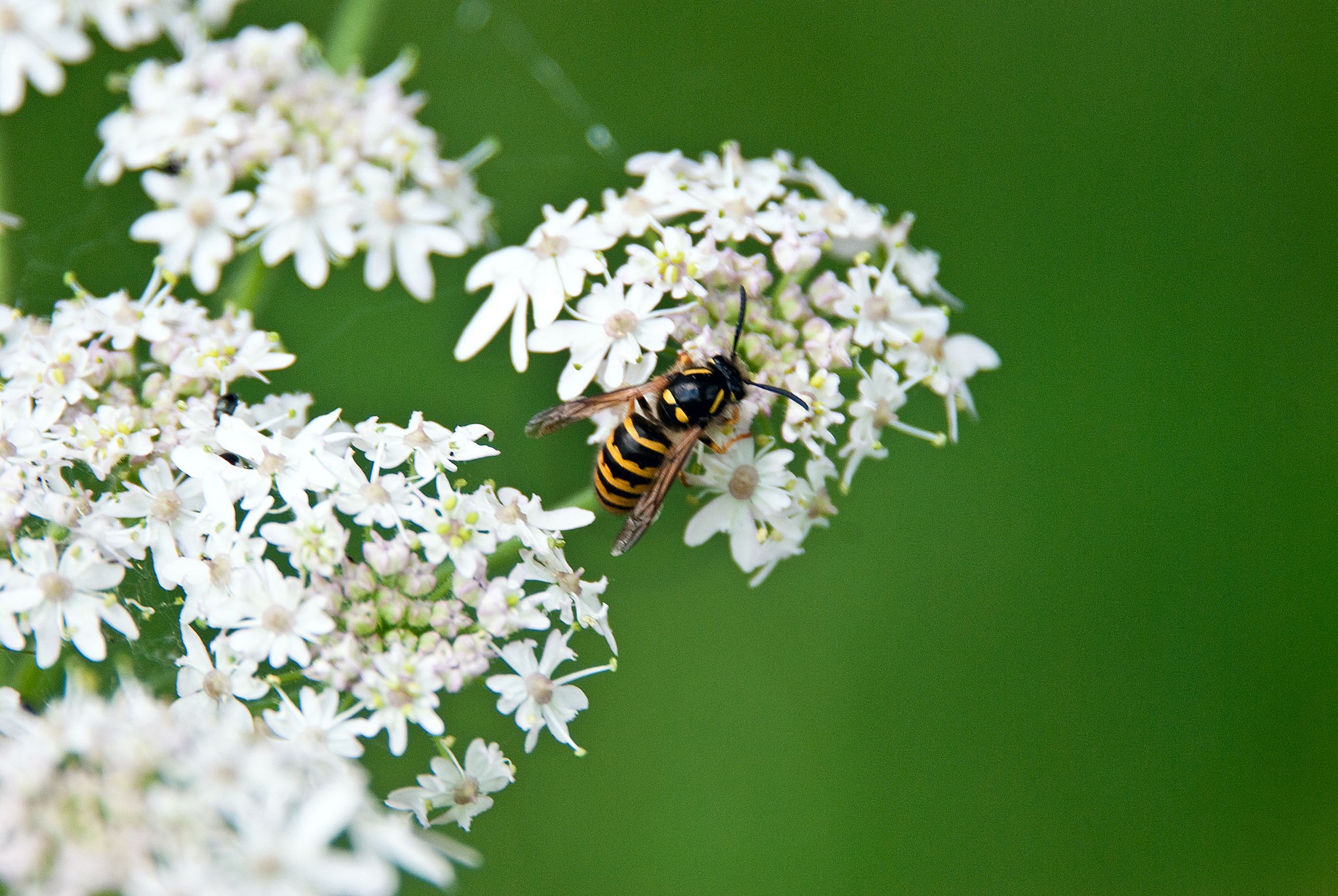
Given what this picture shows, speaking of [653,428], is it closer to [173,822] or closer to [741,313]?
[741,313]

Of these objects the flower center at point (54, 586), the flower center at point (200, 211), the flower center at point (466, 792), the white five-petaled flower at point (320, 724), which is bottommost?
the flower center at point (466, 792)

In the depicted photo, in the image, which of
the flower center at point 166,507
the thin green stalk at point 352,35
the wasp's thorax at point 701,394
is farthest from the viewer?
the thin green stalk at point 352,35

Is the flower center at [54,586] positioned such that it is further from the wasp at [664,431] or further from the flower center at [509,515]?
the wasp at [664,431]

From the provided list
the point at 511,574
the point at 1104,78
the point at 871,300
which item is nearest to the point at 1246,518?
the point at 1104,78

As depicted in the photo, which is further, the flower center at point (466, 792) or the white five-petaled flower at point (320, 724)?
the flower center at point (466, 792)

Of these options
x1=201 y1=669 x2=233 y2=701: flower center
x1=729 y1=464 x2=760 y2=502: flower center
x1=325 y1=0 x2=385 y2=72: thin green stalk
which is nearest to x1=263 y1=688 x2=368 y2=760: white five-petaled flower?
x1=201 y1=669 x2=233 y2=701: flower center

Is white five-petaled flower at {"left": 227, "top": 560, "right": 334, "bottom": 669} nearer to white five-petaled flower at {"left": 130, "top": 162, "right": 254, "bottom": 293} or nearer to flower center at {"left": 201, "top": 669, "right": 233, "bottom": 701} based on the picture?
flower center at {"left": 201, "top": 669, "right": 233, "bottom": 701}

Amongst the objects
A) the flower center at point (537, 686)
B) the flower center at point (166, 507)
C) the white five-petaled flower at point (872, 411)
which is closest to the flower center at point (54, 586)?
the flower center at point (166, 507)
